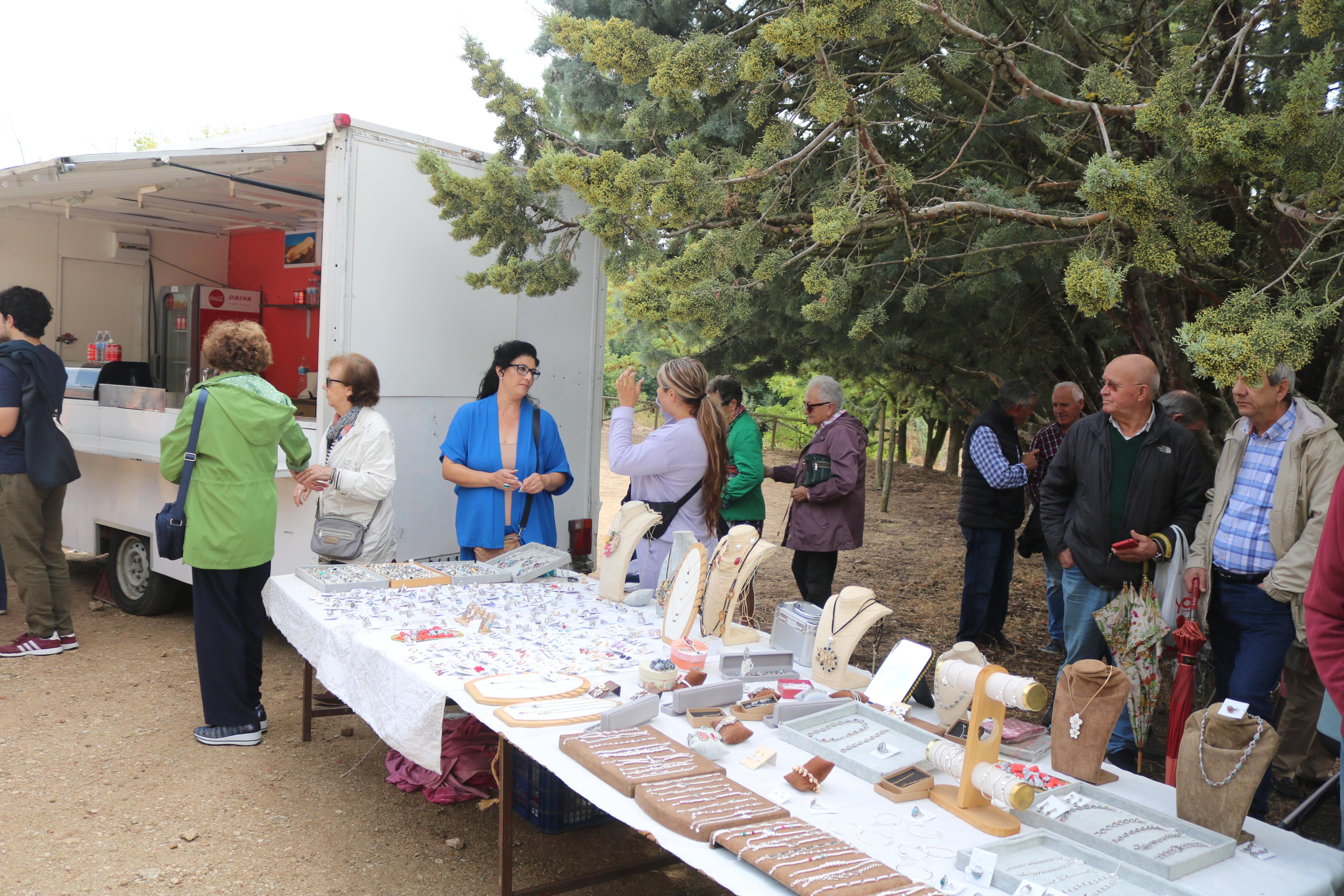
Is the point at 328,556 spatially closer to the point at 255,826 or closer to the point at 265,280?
the point at 255,826

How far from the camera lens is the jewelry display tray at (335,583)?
3.50m

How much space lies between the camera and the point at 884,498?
12.3 meters

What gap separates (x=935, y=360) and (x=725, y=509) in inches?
109

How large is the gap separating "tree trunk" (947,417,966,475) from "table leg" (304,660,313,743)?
10.6m

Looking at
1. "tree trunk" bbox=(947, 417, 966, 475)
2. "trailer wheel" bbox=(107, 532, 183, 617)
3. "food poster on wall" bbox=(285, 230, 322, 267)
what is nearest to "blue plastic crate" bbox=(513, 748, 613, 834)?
"trailer wheel" bbox=(107, 532, 183, 617)

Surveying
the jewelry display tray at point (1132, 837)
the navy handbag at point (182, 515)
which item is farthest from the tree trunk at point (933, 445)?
the jewelry display tray at point (1132, 837)

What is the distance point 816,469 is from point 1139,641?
6.25 ft

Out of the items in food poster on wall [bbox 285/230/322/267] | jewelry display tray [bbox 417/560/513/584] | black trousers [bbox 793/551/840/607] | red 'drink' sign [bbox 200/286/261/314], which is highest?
food poster on wall [bbox 285/230/322/267]

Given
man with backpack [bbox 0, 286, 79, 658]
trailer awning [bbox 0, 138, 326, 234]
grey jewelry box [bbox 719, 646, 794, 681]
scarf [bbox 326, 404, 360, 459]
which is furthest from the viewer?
man with backpack [bbox 0, 286, 79, 658]

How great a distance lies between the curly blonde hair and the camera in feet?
12.3

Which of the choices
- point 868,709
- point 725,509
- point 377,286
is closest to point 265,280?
point 377,286

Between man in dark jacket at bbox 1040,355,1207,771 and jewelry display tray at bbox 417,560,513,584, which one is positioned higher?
man in dark jacket at bbox 1040,355,1207,771

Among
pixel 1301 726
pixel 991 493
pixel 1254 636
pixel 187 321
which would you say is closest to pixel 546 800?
pixel 1254 636

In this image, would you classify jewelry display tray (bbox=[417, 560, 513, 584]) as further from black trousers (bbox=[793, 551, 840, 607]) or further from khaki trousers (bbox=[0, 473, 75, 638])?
khaki trousers (bbox=[0, 473, 75, 638])
